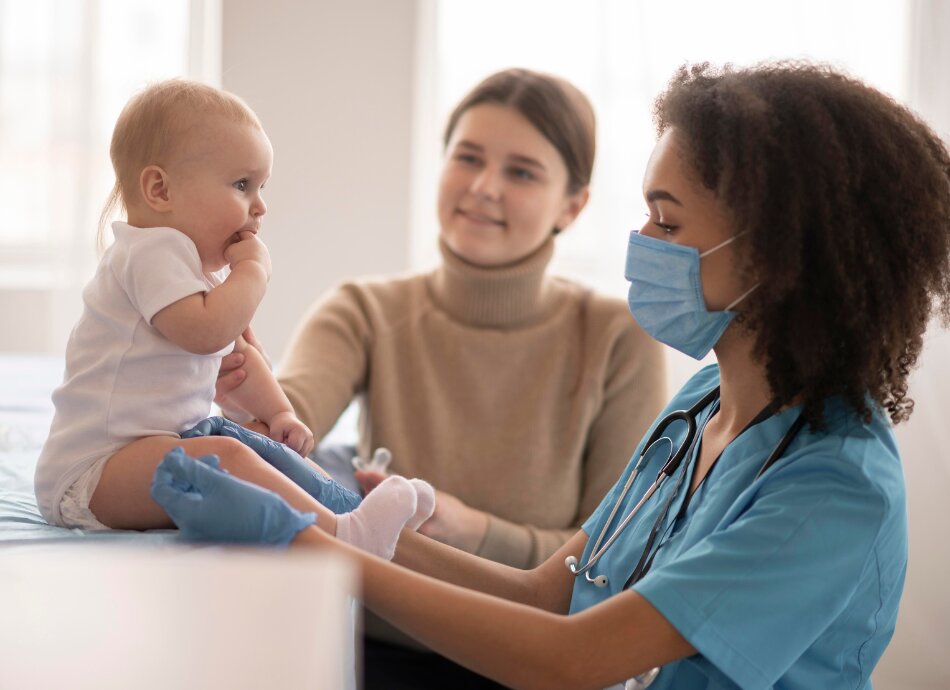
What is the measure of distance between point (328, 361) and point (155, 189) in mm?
979

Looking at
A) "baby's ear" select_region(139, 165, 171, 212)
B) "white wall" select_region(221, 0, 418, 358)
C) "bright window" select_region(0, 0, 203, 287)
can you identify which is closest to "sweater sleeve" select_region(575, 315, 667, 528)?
"baby's ear" select_region(139, 165, 171, 212)

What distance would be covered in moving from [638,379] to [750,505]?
3.27 feet

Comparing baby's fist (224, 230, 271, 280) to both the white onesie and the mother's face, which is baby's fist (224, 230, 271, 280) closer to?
the white onesie

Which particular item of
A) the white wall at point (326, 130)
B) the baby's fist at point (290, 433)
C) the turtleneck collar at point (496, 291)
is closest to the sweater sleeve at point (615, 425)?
the turtleneck collar at point (496, 291)

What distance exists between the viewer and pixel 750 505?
1169 millimetres

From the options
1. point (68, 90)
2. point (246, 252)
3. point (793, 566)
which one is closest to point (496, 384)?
point (246, 252)

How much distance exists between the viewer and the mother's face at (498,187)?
2238 millimetres

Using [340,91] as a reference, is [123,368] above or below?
below

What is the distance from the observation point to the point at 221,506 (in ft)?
3.31

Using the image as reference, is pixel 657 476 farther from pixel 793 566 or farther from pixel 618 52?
pixel 618 52

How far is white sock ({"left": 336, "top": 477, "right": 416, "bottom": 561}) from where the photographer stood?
1.14 m

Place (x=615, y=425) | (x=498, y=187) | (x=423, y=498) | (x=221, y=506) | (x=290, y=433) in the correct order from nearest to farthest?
1. (x=221, y=506)
2. (x=423, y=498)
3. (x=290, y=433)
4. (x=615, y=425)
5. (x=498, y=187)

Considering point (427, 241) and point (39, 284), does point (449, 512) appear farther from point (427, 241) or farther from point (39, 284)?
point (39, 284)

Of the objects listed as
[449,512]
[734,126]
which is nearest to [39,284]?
[449,512]
